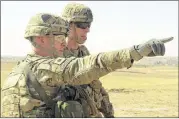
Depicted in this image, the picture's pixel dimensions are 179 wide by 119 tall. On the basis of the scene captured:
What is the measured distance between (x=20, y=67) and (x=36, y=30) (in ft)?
1.00

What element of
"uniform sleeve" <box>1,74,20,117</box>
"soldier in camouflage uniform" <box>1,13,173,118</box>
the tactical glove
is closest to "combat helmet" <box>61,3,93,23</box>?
"soldier in camouflage uniform" <box>1,13,173,118</box>

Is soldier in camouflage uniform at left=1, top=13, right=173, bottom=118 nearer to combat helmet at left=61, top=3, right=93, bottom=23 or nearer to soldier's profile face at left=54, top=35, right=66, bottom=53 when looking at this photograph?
soldier's profile face at left=54, top=35, right=66, bottom=53

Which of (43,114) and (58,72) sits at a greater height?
(58,72)

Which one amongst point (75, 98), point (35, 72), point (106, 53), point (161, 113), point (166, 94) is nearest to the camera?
point (106, 53)

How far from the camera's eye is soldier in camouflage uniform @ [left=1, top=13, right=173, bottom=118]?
3.28 m

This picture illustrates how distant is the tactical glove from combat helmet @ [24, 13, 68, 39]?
0.81 metres

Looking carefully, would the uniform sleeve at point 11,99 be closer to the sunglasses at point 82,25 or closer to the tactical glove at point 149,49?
the tactical glove at point 149,49

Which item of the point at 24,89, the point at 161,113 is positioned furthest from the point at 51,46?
the point at 161,113

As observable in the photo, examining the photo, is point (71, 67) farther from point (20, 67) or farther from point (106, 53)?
point (20, 67)

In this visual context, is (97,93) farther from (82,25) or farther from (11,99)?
(11,99)

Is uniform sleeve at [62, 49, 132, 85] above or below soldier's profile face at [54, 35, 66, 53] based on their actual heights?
below

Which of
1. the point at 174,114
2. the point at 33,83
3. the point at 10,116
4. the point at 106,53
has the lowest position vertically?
the point at 174,114

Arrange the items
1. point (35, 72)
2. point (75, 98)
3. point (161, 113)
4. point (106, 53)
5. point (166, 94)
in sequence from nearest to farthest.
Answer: point (106, 53)
point (35, 72)
point (75, 98)
point (161, 113)
point (166, 94)

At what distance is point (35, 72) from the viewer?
3506 mm
